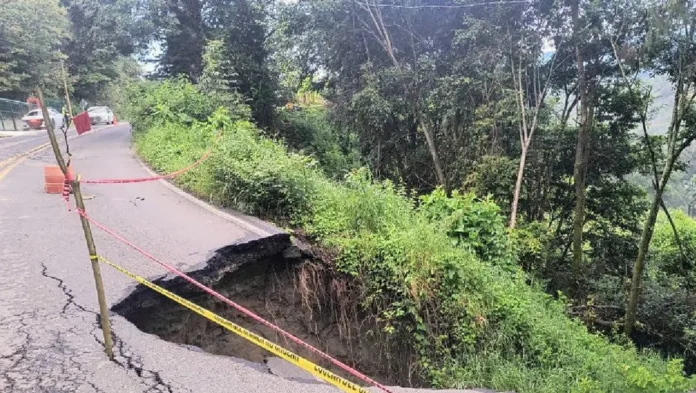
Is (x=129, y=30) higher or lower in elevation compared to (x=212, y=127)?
higher

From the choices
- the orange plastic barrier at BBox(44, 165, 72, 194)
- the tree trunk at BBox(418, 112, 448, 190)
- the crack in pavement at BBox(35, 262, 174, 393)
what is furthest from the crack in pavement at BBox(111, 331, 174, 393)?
the tree trunk at BBox(418, 112, 448, 190)

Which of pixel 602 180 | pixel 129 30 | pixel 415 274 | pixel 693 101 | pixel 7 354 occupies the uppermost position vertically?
pixel 129 30

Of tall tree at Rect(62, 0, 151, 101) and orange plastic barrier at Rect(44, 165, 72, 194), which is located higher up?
tall tree at Rect(62, 0, 151, 101)

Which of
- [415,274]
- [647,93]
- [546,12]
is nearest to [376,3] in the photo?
[546,12]

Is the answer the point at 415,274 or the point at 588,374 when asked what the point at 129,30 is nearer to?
the point at 415,274

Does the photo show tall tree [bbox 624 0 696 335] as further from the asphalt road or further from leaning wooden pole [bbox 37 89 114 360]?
leaning wooden pole [bbox 37 89 114 360]

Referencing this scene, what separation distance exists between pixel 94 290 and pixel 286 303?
2.05m

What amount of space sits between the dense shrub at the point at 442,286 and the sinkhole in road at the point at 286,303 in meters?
0.22

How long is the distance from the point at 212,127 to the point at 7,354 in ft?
33.2

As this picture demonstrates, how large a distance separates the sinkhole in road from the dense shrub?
0.22 m

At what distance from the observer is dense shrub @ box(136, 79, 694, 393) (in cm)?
509

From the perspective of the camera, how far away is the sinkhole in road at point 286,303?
5.09 meters

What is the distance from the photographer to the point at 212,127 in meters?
13.2

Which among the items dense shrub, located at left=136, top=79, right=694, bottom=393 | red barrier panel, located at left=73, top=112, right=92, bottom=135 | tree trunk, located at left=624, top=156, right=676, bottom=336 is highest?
red barrier panel, located at left=73, top=112, right=92, bottom=135
